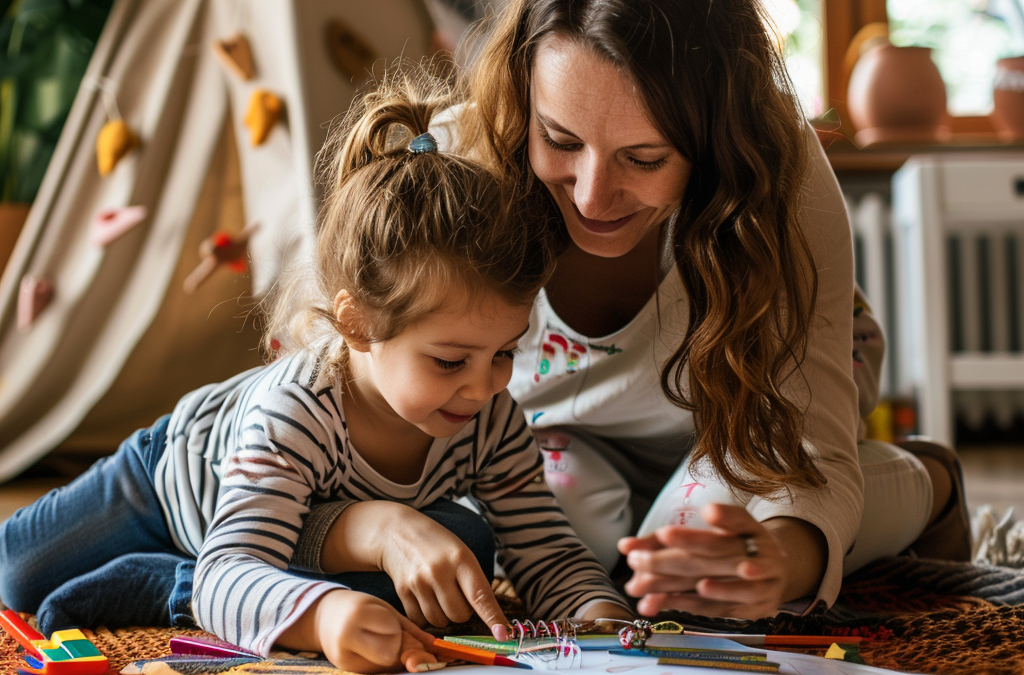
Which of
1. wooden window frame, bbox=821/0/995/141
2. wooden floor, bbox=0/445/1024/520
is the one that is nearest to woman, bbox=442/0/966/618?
wooden floor, bbox=0/445/1024/520

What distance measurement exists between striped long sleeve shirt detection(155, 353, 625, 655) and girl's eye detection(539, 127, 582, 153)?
22 cm

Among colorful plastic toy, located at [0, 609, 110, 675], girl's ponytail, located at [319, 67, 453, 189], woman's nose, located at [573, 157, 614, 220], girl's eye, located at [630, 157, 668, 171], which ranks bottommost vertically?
colorful plastic toy, located at [0, 609, 110, 675]

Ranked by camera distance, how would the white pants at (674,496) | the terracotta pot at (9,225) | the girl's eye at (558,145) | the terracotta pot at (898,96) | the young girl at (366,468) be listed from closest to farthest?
the young girl at (366,468)
the girl's eye at (558,145)
the white pants at (674,496)
the terracotta pot at (9,225)
the terracotta pot at (898,96)

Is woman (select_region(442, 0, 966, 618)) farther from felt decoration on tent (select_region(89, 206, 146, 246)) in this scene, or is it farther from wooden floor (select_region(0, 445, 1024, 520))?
felt decoration on tent (select_region(89, 206, 146, 246))

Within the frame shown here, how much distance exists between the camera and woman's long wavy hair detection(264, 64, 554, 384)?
0.70 metres

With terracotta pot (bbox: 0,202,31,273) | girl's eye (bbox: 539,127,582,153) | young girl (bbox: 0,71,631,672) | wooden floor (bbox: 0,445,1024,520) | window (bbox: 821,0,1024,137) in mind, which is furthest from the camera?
window (bbox: 821,0,1024,137)

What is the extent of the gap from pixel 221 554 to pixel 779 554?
372 millimetres

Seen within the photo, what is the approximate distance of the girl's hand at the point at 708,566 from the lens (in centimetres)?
55

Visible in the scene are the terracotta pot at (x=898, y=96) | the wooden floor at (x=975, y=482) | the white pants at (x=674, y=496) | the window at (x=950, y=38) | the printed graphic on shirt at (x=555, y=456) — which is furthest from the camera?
the window at (x=950, y=38)

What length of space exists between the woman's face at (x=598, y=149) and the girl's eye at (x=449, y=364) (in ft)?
0.50

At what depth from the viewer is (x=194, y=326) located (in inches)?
64.1

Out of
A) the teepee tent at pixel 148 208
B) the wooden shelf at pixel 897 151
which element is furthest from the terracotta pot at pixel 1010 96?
the teepee tent at pixel 148 208

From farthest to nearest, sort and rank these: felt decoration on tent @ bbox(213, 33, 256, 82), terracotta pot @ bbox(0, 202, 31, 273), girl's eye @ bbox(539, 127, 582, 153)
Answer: terracotta pot @ bbox(0, 202, 31, 273) → felt decoration on tent @ bbox(213, 33, 256, 82) → girl's eye @ bbox(539, 127, 582, 153)

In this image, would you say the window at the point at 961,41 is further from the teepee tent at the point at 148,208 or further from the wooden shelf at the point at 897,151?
the teepee tent at the point at 148,208
